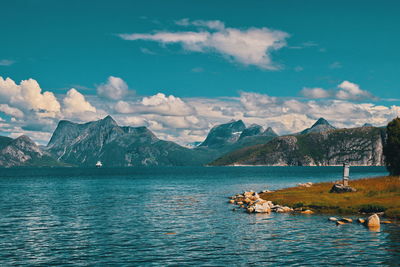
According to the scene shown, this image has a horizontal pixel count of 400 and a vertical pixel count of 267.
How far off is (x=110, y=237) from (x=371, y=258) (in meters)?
28.5

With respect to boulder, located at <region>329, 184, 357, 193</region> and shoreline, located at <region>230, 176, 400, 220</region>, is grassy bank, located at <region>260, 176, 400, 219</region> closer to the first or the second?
shoreline, located at <region>230, 176, 400, 220</region>

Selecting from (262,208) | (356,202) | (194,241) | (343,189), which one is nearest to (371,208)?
(356,202)

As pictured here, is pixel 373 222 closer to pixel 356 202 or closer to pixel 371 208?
pixel 371 208

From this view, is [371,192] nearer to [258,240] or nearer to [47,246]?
[258,240]

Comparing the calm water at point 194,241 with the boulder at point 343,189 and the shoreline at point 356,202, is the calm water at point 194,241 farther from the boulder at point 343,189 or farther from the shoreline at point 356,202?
the boulder at point 343,189

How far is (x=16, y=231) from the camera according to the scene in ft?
174

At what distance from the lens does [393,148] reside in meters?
99.4

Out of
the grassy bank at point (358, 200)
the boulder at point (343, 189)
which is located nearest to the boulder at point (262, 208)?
the grassy bank at point (358, 200)

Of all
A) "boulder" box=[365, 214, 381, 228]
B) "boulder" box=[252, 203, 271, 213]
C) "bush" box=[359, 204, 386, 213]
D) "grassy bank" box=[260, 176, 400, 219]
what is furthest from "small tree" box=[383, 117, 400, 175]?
"boulder" box=[365, 214, 381, 228]

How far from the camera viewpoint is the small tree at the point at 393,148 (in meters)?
98.0

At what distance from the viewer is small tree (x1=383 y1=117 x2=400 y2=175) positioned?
322ft

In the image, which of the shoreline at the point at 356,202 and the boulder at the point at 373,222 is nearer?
the boulder at the point at 373,222

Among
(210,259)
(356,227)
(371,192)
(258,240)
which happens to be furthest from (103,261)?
(371,192)

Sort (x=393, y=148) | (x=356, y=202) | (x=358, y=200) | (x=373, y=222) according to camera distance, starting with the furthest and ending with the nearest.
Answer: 1. (x=393, y=148)
2. (x=358, y=200)
3. (x=356, y=202)
4. (x=373, y=222)
